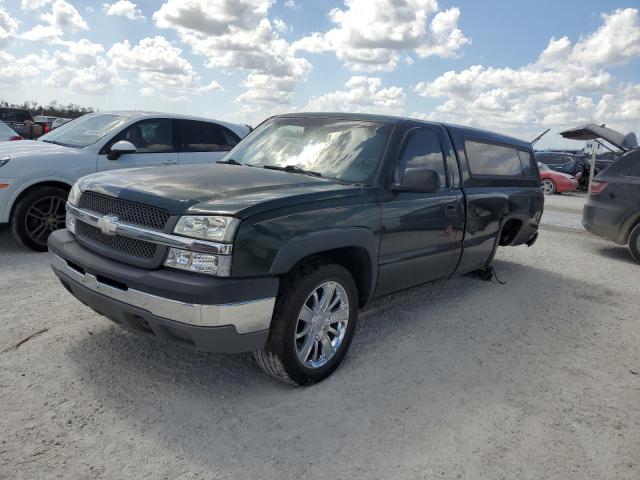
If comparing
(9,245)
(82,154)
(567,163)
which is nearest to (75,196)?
(82,154)

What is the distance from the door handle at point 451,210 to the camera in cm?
452

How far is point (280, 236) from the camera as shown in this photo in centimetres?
304

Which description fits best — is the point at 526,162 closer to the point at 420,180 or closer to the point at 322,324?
the point at 420,180

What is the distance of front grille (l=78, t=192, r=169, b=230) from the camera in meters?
3.08

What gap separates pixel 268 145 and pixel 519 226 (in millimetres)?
3206

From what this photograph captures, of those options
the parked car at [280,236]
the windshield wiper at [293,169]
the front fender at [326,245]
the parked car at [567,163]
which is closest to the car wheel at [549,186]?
the parked car at [567,163]

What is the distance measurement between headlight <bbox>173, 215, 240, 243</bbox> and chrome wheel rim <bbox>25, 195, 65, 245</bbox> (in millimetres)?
4078

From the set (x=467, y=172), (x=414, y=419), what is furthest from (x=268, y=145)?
(x=414, y=419)

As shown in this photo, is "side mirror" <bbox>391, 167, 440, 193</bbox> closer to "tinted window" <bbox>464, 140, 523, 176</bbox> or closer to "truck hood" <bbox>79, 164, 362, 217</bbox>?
"truck hood" <bbox>79, 164, 362, 217</bbox>

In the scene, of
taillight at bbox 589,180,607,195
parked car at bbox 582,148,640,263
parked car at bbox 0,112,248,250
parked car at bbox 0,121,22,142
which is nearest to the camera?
parked car at bbox 0,112,248,250

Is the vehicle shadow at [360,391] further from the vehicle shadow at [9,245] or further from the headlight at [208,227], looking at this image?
the vehicle shadow at [9,245]

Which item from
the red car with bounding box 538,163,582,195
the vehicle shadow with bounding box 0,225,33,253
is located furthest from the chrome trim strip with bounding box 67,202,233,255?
the red car with bounding box 538,163,582,195

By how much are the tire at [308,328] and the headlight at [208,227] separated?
515 millimetres

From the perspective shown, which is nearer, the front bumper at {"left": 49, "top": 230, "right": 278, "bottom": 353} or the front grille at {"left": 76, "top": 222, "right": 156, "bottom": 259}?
the front bumper at {"left": 49, "top": 230, "right": 278, "bottom": 353}
